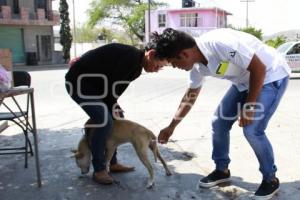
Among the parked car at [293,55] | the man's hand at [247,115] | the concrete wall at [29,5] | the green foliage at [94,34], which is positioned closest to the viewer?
the man's hand at [247,115]

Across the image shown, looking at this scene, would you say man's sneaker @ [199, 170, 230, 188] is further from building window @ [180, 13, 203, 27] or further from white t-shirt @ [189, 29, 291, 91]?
building window @ [180, 13, 203, 27]

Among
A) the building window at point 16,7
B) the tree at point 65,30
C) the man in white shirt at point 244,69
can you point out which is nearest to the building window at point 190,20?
the tree at point 65,30

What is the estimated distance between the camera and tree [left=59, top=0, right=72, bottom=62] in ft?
122

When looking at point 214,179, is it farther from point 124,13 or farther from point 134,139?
point 124,13

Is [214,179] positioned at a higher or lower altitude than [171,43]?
lower

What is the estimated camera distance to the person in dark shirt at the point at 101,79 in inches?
148

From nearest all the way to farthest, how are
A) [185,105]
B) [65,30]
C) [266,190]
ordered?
[266,190]
[185,105]
[65,30]

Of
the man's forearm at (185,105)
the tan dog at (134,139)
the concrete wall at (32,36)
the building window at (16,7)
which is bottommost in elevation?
the concrete wall at (32,36)

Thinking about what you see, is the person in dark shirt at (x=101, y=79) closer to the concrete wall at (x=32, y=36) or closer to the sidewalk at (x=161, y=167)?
the sidewalk at (x=161, y=167)

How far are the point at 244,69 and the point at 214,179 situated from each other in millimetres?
1162

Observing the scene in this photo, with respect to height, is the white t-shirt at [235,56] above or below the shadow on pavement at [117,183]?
above

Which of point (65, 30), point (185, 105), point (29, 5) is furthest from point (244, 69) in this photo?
point (65, 30)

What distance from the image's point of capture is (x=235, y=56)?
325 cm

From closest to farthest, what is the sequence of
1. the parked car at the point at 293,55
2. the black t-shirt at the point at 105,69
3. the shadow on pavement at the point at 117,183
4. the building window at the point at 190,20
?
the black t-shirt at the point at 105,69 < the shadow on pavement at the point at 117,183 < the parked car at the point at 293,55 < the building window at the point at 190,20
